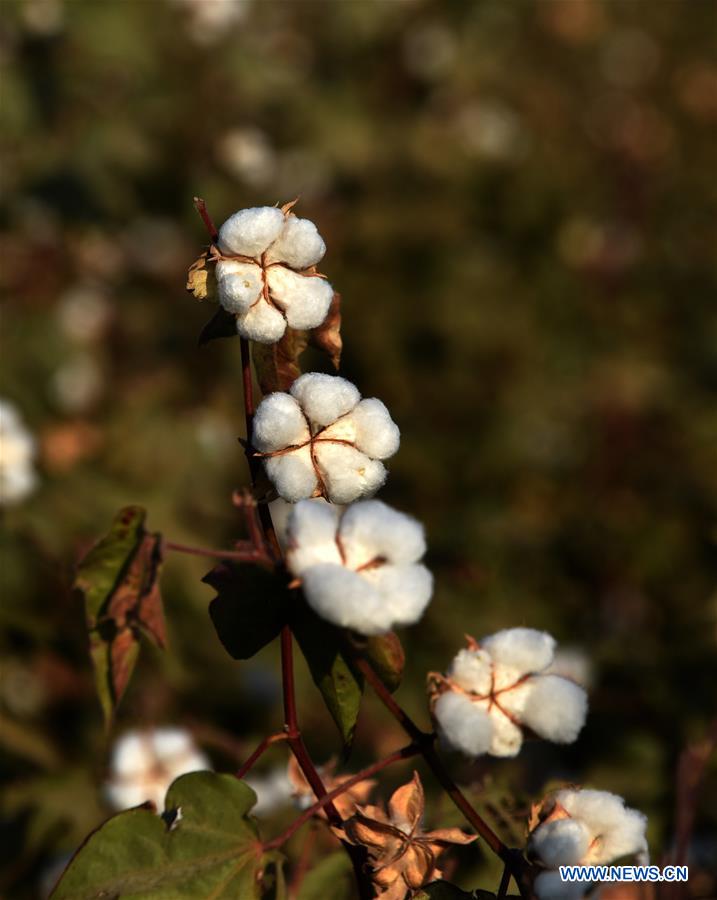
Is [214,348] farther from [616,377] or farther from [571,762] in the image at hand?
[571,762]

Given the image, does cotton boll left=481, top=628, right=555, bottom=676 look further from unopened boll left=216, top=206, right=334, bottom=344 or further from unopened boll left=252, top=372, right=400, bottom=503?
unopened boll left=216, top=206, right=334, bottom=344

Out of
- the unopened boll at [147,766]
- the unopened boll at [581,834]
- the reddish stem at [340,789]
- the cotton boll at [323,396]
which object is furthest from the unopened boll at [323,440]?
the unopened boll at [147,766]

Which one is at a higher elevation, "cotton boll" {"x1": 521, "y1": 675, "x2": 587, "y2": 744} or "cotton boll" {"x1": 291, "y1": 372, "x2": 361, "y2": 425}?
"cotton boll" {"x1": 291, "y1": 372, "x2": 361, "y2": 425}

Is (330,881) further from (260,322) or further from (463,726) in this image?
(260,322)

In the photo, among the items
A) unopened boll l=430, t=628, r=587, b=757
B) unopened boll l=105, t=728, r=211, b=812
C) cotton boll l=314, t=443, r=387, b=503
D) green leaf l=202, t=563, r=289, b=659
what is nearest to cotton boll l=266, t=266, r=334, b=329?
cotton boll l=314, t=443, r=387, b=503

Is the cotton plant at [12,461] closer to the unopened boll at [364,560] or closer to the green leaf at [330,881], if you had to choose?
the green leaf at [330,881]

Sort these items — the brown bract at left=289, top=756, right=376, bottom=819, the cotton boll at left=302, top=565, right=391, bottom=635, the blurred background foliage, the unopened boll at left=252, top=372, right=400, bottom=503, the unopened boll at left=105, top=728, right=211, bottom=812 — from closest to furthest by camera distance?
the cotton boll at left=302, top=565, right=391, bottom=635
the unopened boll at left=252, top=372, right=400, bottom=503
the brown bract at left=289, top=756, right=376, bottom=819
the unopened boll at left=105, top=728, right=211, bottom=812
the blurred background foliage
